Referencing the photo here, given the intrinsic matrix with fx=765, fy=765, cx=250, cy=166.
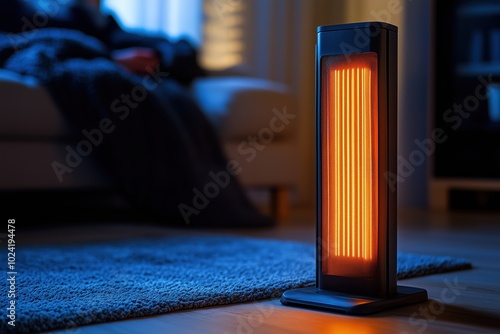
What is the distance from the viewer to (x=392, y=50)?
98 cm

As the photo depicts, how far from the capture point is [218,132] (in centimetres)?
241

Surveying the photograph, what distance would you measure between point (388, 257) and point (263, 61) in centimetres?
240

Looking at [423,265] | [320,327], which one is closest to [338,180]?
[320,327]

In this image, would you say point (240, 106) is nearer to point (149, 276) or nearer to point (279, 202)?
point (279, 202)

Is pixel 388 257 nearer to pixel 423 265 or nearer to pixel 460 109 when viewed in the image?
pixel 423 265

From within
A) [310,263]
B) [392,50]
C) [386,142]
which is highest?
[392,50]

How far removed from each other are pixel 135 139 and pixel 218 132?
0.34m

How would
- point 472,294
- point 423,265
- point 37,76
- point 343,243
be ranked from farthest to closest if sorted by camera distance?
1. point 37,76
2. point 423,265
3. point 472,294
4. point 343,243

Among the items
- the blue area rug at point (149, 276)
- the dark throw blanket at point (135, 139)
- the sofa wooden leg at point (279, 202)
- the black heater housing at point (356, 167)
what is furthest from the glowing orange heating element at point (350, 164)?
the sofa wooden leg at point (279, 202)

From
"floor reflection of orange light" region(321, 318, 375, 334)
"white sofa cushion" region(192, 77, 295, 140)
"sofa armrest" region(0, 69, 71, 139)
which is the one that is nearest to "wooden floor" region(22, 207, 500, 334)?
"floor reflection of orange light" region(321, 318, 375, 334)

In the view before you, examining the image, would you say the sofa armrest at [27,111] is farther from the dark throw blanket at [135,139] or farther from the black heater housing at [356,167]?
the black heater housing at [356,167]

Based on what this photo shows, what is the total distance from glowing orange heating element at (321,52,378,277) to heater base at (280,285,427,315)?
0.03 m

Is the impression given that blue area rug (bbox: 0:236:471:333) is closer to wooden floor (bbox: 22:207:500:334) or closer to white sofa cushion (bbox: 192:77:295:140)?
wooden floor (bbox: 22:207:500:334)

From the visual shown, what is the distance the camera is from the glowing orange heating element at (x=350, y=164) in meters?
0.97
